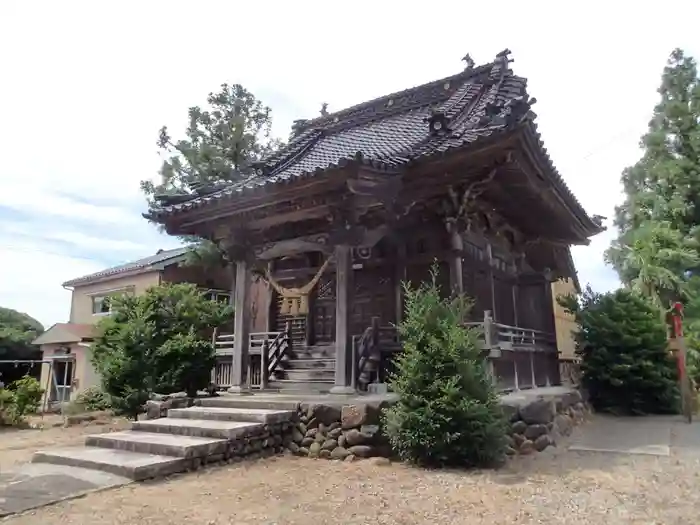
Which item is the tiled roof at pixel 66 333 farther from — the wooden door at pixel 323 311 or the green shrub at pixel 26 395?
the wooden door at pixel 323 311

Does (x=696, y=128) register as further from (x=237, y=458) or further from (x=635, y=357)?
(x=237, y=458)

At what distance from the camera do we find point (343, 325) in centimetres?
736

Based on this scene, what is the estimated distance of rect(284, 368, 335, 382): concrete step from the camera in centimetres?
875

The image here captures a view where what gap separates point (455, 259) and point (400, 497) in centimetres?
452

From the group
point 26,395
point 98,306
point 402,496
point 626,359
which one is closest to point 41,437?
point 26,395

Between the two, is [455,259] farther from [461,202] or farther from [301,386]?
[301,386]

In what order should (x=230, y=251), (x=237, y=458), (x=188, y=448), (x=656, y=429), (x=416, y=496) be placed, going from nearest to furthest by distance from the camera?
(x=416, y=496) → (x=188, y=448) → (x=237, y=458) → (x=656, y=429) → (x=230, y=251)

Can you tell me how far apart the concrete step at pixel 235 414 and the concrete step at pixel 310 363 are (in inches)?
86.0

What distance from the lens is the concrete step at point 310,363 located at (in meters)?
9.05

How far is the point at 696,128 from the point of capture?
63.7 feet

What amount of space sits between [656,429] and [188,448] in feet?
24.0

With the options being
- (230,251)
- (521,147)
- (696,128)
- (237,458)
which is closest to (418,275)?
(521,147)

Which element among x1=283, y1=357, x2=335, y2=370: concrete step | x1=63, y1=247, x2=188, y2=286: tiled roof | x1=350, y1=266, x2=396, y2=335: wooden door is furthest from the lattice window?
x1=63, y1=247, x2=188, y2=286: tiled roof

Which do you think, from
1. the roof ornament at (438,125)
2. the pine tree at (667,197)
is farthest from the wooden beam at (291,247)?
the pine tree at (667,197)
